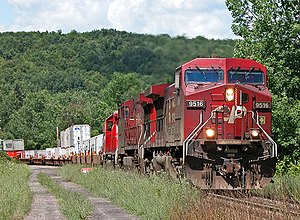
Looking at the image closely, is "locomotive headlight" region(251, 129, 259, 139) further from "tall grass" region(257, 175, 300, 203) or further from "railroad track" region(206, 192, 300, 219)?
"railroad track" region(206, 192, 300, 219)

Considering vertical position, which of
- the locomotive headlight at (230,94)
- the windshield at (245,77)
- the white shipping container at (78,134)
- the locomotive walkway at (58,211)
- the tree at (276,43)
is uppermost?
the tree at (276,43)

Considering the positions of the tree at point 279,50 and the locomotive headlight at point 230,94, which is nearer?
the locomotive headlight at point 230,94

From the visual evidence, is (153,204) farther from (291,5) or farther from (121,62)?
(291,5)

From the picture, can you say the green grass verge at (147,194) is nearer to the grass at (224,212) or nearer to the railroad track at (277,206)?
the grass at (224,212)

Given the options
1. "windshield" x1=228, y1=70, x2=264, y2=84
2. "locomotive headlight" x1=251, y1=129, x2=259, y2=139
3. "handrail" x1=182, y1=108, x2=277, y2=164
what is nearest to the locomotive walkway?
"handrail" x1=182, y1=108, x2=277, y2=164

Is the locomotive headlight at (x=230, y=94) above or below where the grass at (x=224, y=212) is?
above

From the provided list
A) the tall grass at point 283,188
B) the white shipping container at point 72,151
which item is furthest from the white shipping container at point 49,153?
the tall grass at point 283,188

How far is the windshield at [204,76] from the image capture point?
56.7ft

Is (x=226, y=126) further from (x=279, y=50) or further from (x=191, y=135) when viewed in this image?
(x=279, y=50)

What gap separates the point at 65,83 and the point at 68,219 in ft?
12.6

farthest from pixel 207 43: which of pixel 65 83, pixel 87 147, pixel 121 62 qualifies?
pixel 87 147

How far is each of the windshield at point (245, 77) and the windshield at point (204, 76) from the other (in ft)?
0.95

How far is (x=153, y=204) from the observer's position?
13188 mm

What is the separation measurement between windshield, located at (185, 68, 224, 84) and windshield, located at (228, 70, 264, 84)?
11.4 inches
